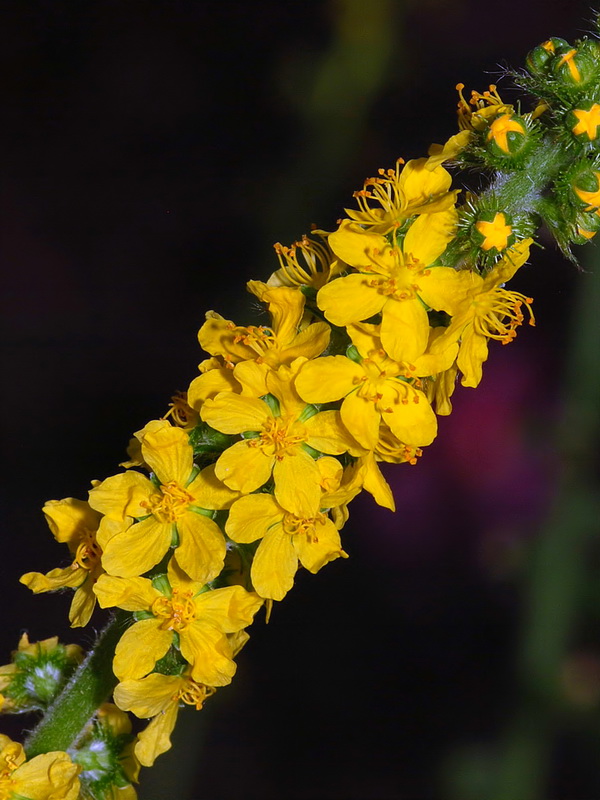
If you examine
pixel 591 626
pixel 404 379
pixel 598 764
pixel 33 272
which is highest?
pixel 33 272

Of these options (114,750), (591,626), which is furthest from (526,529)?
(114,750)

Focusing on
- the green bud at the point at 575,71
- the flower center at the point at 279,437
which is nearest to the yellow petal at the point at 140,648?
the flower center at the point at 279,437

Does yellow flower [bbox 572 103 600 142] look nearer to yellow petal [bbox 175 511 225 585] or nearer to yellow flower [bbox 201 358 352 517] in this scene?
yellow flower [bbox 201 358 352 517]

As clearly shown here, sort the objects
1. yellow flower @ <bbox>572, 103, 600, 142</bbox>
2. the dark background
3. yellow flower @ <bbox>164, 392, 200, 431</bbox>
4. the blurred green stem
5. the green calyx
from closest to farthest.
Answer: yellow flower @ <bbox>572, 103, 600, 142</bbox>, yellow flower @ <bbox>164, 392, 200, 431</bbox>, the green calyx, the blurred green stem, the dark background

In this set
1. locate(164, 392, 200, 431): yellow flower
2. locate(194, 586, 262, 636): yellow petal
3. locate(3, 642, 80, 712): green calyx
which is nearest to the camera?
locate(194, 586, 262, 636): yellow petal

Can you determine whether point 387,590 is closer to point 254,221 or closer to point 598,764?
point 598,764

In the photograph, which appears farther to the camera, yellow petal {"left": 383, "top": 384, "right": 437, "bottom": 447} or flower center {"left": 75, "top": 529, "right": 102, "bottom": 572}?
flower center {"left": 75, "top": 529, "right": 102, "bottom": 572}

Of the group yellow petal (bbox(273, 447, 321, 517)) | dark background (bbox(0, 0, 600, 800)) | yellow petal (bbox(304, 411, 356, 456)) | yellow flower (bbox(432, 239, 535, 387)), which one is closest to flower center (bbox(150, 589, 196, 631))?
yellow petal (bbox(273, 447, 321, 517))

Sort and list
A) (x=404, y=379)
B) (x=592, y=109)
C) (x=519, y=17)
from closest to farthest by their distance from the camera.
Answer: (x=592, y=109) < (x=404, y=379) < (x=519, y=17)

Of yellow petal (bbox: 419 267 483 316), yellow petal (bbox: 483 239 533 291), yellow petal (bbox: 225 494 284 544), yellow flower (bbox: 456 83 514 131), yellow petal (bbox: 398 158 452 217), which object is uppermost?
yellow flower (bbox: 456 83 514 131)
